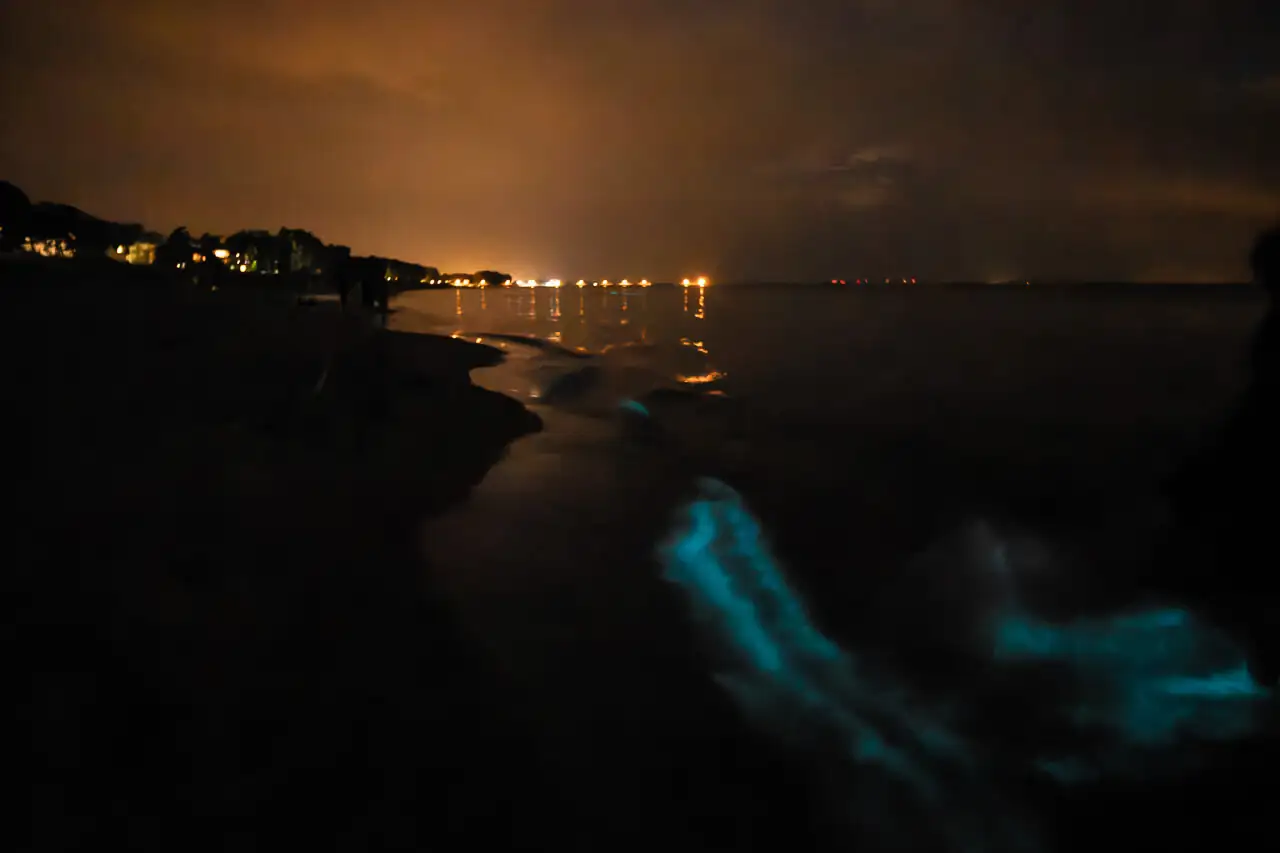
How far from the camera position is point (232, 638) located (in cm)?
598

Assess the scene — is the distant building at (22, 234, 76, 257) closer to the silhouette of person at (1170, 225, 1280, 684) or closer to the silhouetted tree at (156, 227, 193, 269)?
the silhouetted tree at (156, 227, 193, 269)

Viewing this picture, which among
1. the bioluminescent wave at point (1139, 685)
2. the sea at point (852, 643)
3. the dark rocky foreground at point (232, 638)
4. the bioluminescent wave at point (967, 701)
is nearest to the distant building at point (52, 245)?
the dark rocky foreground at point (232, 638)

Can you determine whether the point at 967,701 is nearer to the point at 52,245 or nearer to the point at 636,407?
the point at 636,407

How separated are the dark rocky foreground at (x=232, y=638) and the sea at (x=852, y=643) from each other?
697 mm

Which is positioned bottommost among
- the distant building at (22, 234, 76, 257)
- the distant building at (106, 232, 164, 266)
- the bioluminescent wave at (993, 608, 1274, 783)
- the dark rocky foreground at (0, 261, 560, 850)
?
the bioluminescent wave at (993, 608, 1274, 783)

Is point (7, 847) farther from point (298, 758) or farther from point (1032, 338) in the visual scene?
point (1032, 338)

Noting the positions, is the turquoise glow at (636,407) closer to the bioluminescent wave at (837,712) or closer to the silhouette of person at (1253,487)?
the bioluminescent wave at (837,712)

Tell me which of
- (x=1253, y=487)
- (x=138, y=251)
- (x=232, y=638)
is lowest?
(x=232, y=638)

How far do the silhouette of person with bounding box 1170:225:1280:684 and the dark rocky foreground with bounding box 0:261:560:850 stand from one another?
8503mm

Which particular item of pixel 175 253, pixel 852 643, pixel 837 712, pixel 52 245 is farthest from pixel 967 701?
pixel 175 253

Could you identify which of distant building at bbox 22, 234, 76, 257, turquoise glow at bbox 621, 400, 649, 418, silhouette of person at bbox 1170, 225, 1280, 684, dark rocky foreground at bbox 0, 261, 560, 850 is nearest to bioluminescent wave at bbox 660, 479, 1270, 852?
silhouette of person at bbox 1170, 225, 1280, 684

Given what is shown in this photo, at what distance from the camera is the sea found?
5.43 meters

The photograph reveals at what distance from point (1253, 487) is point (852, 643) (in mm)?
4894

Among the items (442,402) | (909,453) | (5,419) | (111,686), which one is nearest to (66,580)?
(111,686)
